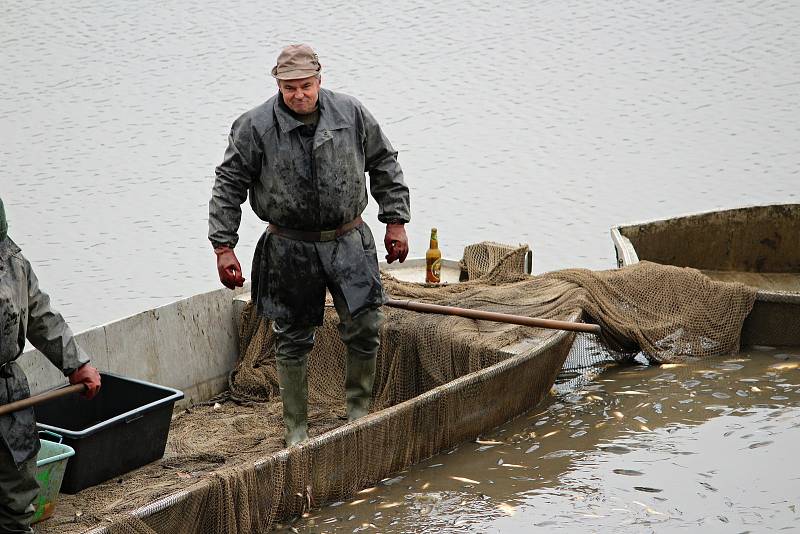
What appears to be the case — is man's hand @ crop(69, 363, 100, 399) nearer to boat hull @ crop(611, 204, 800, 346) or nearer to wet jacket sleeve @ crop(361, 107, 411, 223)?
wet jacket sleeve @ crop(361, 107, 411, 223)

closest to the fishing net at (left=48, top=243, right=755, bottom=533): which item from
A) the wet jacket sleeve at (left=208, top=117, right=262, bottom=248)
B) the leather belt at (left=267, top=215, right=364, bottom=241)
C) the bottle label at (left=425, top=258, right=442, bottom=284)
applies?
the bottle label at (left=425, top=258, right=442, bottom=284)

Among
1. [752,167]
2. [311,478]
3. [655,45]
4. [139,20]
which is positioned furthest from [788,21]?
[311,478]

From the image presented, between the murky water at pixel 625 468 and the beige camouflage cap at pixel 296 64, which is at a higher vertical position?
the beige camouflage cap at pixel 296 64

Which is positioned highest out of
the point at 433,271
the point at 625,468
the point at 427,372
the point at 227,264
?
the point at 227,264

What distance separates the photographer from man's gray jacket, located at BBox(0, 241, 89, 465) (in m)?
3.81

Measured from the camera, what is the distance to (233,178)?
5.00 meters

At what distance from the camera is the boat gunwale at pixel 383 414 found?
13.1 ft

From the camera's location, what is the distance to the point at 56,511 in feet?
15.7

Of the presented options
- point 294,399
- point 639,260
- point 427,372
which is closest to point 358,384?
point 294,399

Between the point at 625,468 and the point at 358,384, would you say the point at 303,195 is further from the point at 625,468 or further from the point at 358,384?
the point at 625,468

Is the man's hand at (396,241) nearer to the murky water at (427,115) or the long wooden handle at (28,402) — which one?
the long wooden handle at (28,402)

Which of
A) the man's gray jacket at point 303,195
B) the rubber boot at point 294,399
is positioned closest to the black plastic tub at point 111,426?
the rubber boot at point 294,399

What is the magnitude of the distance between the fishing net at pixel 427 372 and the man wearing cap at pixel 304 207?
1.50 ft

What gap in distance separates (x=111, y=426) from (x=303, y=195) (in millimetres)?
1198
